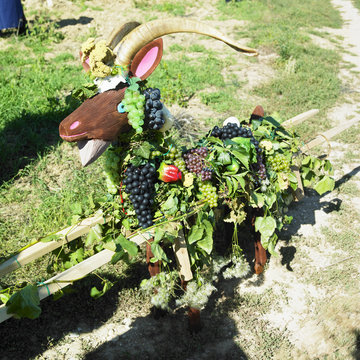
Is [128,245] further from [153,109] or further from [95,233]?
[153,109]

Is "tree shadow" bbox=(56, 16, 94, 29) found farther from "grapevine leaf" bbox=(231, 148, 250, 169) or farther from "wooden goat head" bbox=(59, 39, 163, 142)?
"grapevine leaf" bbox=(231, 148, 250, 169)

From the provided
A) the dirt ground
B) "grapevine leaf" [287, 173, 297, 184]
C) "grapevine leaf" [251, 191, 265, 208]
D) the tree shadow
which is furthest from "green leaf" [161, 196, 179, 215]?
the tree shadow

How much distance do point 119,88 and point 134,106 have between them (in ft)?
0.57

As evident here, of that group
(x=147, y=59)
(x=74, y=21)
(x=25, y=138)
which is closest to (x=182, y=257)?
(x=147, y=59)

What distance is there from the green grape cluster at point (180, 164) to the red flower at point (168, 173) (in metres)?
0.07

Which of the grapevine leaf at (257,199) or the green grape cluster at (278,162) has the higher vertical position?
the green grape cluster at (278,162)

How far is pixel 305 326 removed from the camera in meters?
2.93

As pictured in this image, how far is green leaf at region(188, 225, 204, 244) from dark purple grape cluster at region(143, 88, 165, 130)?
726 millimetres

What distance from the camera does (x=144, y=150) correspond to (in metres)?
2.05

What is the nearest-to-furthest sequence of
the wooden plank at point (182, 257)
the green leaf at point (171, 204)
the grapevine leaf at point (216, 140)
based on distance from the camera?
the green leaf at point (171, 204) → the wooden plank at point (182, 257) → the grapevine leaf at point (216, 140)

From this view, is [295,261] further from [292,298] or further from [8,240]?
[8,240]

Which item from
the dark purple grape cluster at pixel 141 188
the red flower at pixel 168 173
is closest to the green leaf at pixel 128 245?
the dark purple grape cluster at pixel 141 188

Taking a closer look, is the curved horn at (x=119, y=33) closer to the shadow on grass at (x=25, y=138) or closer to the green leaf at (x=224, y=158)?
the green leaf at (x=224, y=158)

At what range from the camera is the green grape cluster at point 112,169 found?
2176mm
